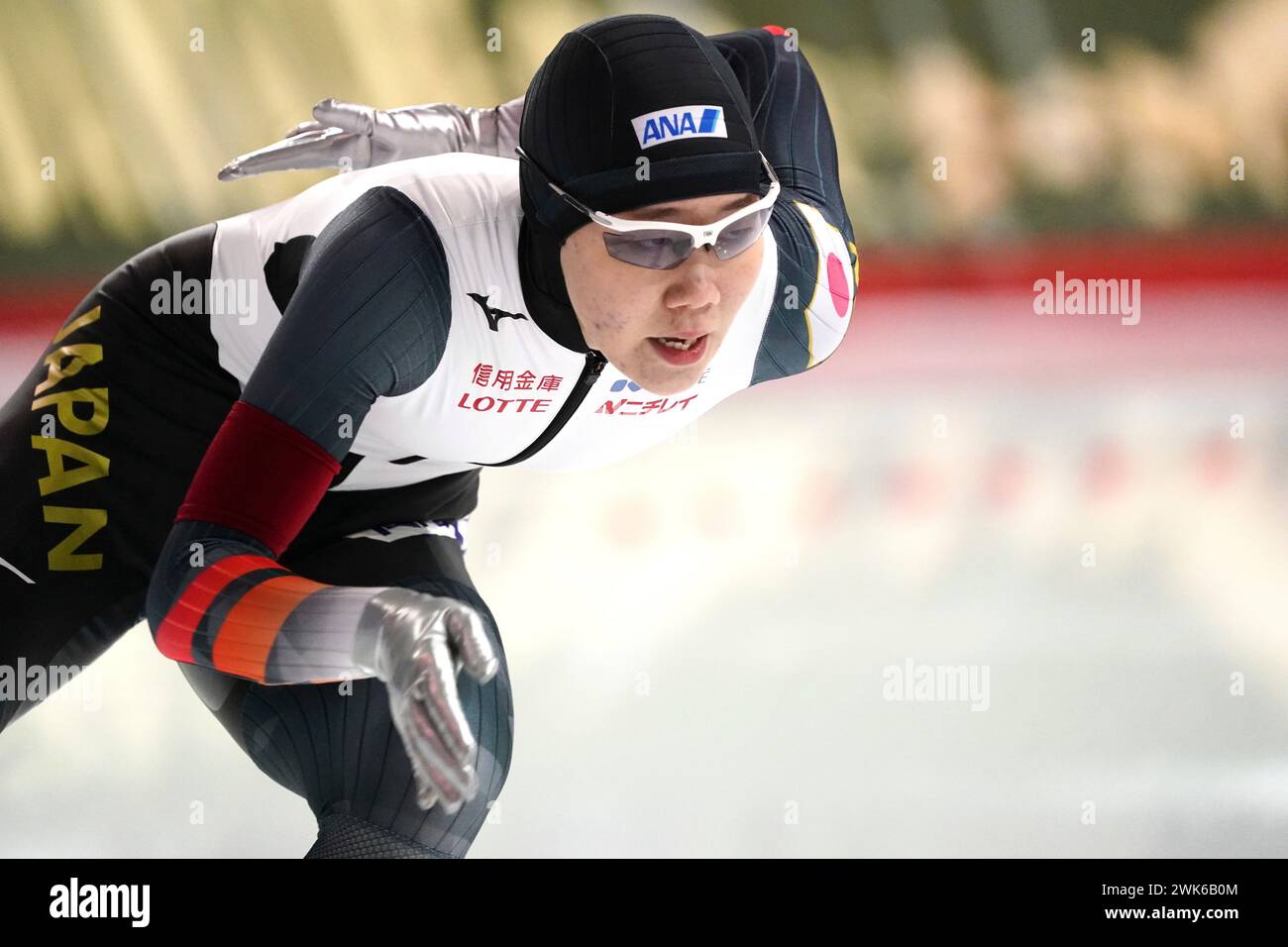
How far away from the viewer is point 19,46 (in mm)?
4898

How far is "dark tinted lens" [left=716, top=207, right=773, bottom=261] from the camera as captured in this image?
5.34 feet

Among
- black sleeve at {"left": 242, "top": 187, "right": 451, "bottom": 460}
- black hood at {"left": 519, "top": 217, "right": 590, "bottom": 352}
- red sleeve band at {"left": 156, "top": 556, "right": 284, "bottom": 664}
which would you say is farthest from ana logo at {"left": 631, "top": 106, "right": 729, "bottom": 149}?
red sleeve band at {"left": 156, "top": 556, "right": 284, "bottom": 664}

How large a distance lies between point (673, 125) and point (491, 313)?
35 cm

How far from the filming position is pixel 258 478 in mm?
1584

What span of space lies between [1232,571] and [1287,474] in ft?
1.63

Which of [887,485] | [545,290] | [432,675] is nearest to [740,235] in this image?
[545,290]

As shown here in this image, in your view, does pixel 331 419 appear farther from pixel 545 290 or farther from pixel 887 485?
pixel 887 485

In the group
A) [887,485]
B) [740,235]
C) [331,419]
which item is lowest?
[887,485]

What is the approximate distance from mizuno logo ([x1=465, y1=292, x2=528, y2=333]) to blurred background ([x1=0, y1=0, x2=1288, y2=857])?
1.01m

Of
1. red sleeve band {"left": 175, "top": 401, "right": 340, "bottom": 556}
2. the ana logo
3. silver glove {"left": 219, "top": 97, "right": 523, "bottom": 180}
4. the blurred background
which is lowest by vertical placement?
the blurred background

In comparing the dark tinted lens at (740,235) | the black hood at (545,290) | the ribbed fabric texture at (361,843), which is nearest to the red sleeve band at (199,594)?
the ribbed fabric texture at (361,843)

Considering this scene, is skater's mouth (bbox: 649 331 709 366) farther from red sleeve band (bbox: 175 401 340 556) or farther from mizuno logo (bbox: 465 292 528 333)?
red sleeve band (bbox: 175 401 340 556)
